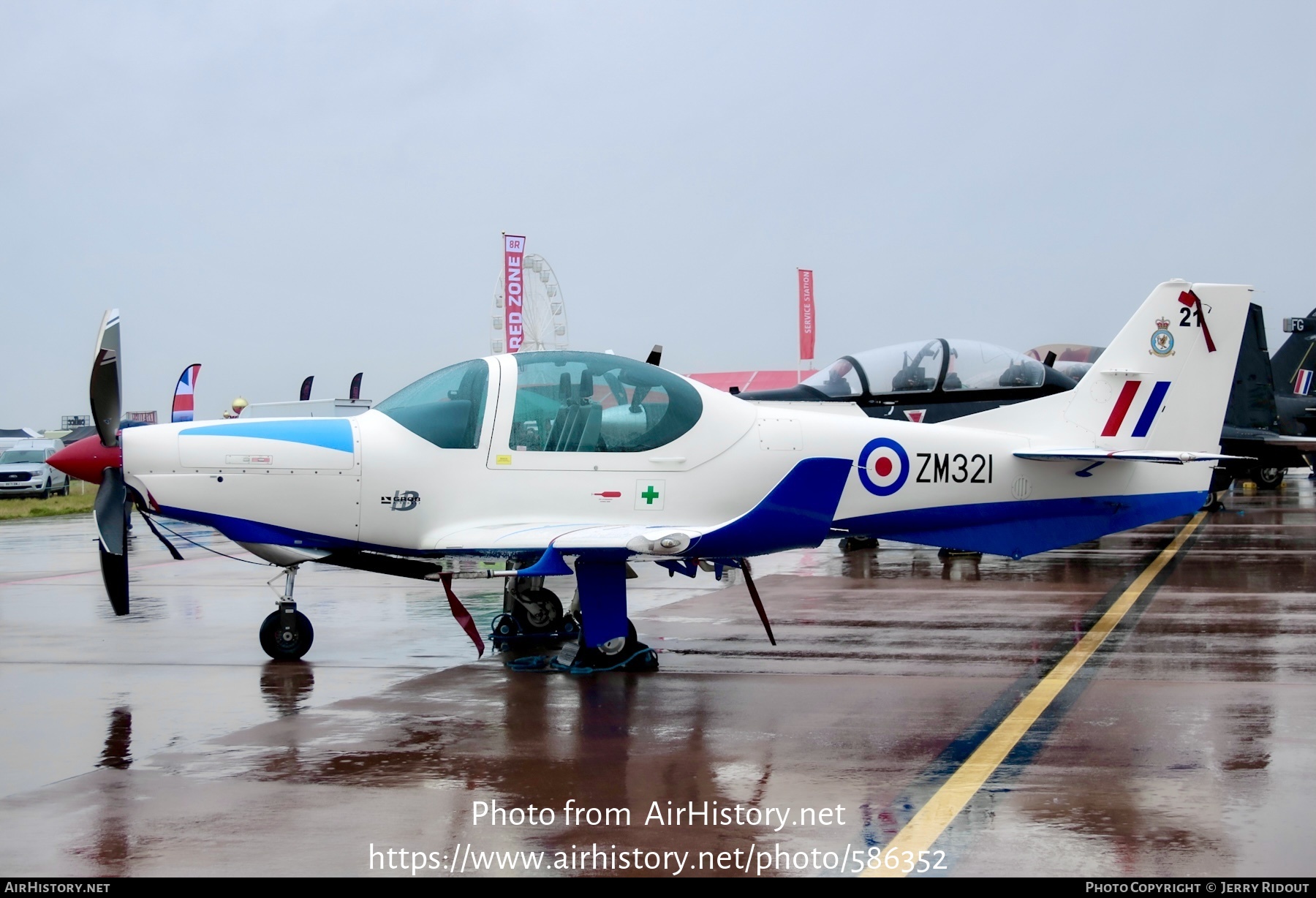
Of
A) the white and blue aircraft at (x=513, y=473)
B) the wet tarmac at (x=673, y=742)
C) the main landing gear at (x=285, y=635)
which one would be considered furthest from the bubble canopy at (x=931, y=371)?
the main landing gear at (x=285, y=635)

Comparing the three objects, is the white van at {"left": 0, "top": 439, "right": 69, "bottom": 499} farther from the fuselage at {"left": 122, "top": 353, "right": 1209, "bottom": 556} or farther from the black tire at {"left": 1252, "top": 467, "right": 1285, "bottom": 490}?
the black tire at {"left": 1252, "top": 467, "right": 1285, "bottom": 490}

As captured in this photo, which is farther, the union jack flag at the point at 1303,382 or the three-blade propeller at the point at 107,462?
the union jack flag at the point at 1303,382

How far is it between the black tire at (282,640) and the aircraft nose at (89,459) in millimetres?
1624

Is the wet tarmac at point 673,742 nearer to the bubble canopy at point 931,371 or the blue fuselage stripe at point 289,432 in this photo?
the blue fuselage stripe at point 289,432

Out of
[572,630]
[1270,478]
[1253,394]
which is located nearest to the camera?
[572,630]

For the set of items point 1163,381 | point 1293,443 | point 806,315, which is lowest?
point 1293,443

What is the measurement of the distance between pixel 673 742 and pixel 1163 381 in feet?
21.2

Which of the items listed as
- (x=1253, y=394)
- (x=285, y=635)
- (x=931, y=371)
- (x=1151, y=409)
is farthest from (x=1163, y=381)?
(x=1253, y=394)

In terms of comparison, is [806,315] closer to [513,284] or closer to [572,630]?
[513,284]

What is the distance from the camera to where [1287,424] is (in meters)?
31.1

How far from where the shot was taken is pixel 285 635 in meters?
9.20

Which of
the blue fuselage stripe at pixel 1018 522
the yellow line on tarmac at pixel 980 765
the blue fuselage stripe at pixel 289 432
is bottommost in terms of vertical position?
the yellow line on tarmac at pixel 980 765

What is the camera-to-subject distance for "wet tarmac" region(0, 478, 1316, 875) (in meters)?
4.74

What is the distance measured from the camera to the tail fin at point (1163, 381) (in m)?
10.6
